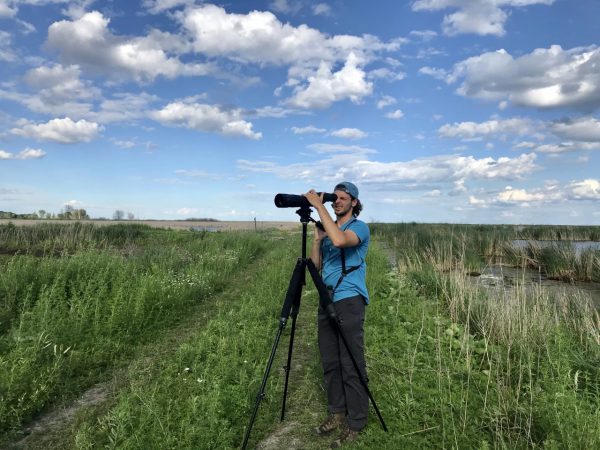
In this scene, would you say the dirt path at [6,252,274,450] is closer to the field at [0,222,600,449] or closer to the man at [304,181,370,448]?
the field at [0,222,600,449]

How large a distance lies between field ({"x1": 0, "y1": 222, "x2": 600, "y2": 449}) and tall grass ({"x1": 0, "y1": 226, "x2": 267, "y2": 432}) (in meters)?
0.03

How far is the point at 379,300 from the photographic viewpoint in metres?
8.80

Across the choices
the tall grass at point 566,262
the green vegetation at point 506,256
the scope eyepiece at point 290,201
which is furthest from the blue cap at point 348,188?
the tall grass at point 566,262

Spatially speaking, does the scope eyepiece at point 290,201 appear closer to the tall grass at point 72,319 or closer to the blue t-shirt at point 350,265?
the blue t-shirt at point 350,265

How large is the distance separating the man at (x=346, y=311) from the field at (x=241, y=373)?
1.01 feet

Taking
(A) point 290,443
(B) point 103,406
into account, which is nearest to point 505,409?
(A) point 290,443

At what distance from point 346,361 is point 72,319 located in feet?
15.9

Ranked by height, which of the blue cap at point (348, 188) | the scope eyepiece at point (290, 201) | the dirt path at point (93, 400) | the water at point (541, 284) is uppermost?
the blue cap at point (348, 188)

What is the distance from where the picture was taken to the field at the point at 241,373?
12.5ft

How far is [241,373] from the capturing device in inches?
190

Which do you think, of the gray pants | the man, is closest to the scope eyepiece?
the man

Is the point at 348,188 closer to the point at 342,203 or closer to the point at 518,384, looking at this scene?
the point at 342,203

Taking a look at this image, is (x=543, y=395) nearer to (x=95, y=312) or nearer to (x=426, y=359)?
(x=426, y=359)

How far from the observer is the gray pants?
3.63m
